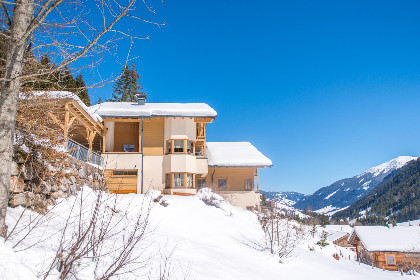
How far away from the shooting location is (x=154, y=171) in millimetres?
23641

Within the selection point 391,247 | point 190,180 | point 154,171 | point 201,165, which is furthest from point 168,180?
point 391,247

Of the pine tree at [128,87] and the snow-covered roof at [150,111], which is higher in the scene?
the pine tree at [128,87]

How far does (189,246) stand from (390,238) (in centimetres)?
4654

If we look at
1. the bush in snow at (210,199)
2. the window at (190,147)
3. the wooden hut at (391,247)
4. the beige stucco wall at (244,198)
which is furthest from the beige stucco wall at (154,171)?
the wooden hut at (391,247)

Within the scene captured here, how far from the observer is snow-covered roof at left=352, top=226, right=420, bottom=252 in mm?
44000

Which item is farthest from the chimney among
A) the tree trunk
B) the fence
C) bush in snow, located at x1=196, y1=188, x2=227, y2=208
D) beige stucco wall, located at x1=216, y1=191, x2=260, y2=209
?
the tree trunk

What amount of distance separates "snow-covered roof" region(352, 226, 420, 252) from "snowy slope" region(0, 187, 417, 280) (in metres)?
33.9

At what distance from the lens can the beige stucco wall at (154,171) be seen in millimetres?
23283

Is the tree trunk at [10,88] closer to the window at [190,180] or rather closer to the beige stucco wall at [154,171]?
the beige stucco wall at [154,171]

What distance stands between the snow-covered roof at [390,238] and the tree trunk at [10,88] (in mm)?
48450

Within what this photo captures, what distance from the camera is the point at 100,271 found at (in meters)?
5.11

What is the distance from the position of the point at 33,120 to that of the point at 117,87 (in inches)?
1585

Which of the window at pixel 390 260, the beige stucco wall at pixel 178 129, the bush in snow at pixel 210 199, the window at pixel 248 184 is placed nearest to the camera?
the bush in snow at pixel 210 199

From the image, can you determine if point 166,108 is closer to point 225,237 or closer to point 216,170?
point 216,170
